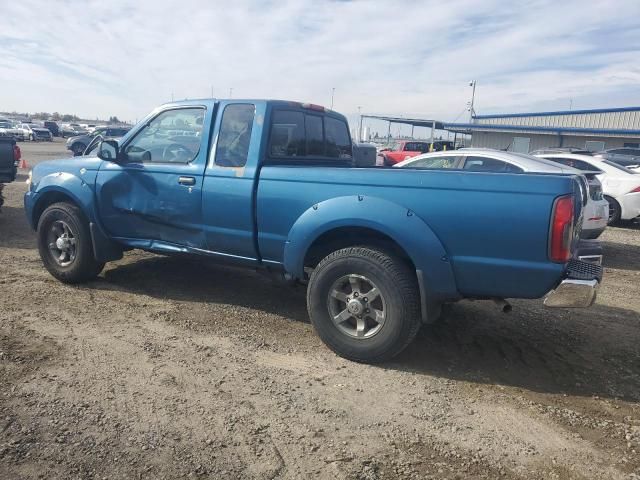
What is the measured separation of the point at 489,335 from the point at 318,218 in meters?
2.01

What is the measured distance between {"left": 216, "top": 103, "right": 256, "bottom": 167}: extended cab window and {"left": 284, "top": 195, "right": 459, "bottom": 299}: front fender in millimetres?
966

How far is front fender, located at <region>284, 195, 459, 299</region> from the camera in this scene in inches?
143

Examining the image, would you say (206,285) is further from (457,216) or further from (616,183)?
(616,183)

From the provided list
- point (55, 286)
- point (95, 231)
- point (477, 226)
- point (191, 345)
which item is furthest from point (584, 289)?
point (55, 286)

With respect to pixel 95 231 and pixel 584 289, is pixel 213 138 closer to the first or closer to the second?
pixel 95 231

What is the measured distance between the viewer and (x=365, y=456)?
112 inches

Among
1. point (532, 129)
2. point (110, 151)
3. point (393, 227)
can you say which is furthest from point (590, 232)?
point (532, 129)

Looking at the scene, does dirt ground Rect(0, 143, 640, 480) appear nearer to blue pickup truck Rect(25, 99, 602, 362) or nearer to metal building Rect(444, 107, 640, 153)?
blue pickup truck Rect(25, 99, 602, 362)

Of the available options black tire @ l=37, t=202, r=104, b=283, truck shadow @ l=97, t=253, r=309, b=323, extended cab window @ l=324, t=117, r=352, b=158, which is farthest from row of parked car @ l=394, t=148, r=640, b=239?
black tire @ l=37, t=202, r=104, b=283

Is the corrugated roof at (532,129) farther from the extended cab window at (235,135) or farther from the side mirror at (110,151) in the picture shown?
the side mirror at (110,151)

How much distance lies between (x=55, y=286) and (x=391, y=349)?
386cm

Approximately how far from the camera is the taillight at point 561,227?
3.29 metres

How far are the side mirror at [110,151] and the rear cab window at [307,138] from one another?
5.66 ft

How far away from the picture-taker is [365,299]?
13.0 ft
